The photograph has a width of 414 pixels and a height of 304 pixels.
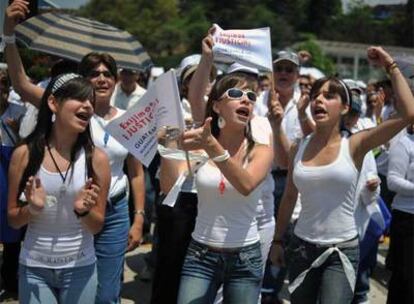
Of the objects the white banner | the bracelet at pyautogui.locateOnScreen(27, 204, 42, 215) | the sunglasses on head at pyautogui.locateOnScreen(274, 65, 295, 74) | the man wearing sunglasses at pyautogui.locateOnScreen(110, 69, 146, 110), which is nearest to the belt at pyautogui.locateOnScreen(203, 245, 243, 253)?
the bracelet at pyautogui.locateOnScreen(27, 204, 42, 215)

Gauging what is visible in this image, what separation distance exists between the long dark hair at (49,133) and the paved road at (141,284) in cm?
233

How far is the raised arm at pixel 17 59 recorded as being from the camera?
139 inches

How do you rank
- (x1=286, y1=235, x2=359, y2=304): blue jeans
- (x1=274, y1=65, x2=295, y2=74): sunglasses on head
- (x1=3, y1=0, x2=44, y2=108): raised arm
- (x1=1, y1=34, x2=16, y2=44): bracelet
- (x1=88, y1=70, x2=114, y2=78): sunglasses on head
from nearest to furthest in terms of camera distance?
(x1=286, y1=235, x2=359, y2=304): blue jeans < (x1=3, y1=0, x2=44, y2=108): raised arm < (x1=1, y1=34, x2=16, y2=44): bracelet < (x1=88, y1=70, x2=114, y2=78): sunglasses on head < (x1=274, y1=65, x2=295, y2=74): sunglasses on head

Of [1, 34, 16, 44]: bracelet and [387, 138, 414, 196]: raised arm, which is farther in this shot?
[387, 138, 414, 196]: raised arm

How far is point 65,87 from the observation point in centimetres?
300

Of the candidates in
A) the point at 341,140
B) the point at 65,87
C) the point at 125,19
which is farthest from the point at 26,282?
the point at 125,19

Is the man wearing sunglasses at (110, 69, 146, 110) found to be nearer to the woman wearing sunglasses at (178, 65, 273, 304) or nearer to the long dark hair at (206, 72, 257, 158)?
the long dark hair at (206, 72, 257, 158)

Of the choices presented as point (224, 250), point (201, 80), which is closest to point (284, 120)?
point (201, 80)

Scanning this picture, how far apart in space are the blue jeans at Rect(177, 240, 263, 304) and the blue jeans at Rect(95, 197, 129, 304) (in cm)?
67

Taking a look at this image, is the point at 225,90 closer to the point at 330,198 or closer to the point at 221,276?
the point at 330,198

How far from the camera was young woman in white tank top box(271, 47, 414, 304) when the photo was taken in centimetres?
343

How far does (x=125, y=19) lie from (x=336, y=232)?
6660 cm

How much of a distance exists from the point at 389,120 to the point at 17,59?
2.17 metres

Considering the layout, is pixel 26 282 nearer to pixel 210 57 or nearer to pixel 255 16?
pixel 210 57
